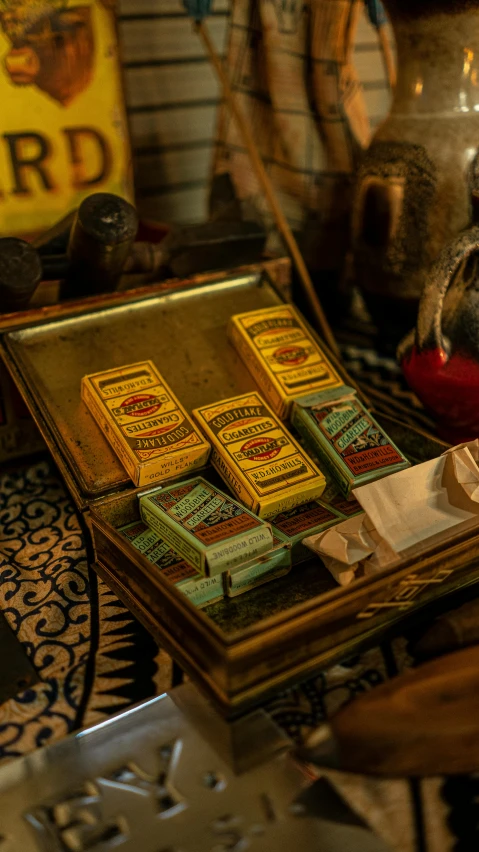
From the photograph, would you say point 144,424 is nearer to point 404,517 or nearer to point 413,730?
point 404,517

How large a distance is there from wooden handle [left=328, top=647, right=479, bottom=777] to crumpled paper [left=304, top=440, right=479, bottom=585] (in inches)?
6.1

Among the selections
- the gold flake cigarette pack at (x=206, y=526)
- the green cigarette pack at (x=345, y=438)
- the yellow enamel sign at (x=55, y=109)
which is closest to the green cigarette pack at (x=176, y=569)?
the gold flake cigarette pack at (x=206, y=526)

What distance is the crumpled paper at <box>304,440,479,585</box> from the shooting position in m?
0.74

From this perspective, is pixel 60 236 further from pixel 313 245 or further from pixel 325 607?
pixel 325 607

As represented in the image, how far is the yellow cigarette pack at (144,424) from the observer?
830 millimetres

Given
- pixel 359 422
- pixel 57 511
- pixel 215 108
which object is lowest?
pixel 57 511

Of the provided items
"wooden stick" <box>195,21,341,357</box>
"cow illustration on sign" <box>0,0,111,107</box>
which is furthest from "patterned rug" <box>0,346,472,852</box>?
"cow illustration on sign" <box>0,0,111,107</box>

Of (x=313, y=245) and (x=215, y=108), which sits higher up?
(x=215, y=108)

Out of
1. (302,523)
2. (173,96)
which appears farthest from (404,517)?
(173,96)

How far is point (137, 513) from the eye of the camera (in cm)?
84

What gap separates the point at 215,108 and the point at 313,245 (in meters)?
0.47

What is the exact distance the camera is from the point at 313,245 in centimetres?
138

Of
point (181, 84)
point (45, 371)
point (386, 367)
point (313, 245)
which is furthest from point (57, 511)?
point (181, 84)

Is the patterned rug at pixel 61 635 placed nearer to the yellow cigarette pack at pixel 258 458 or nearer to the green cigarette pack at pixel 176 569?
the green cigarette pack at pixel 176 569
